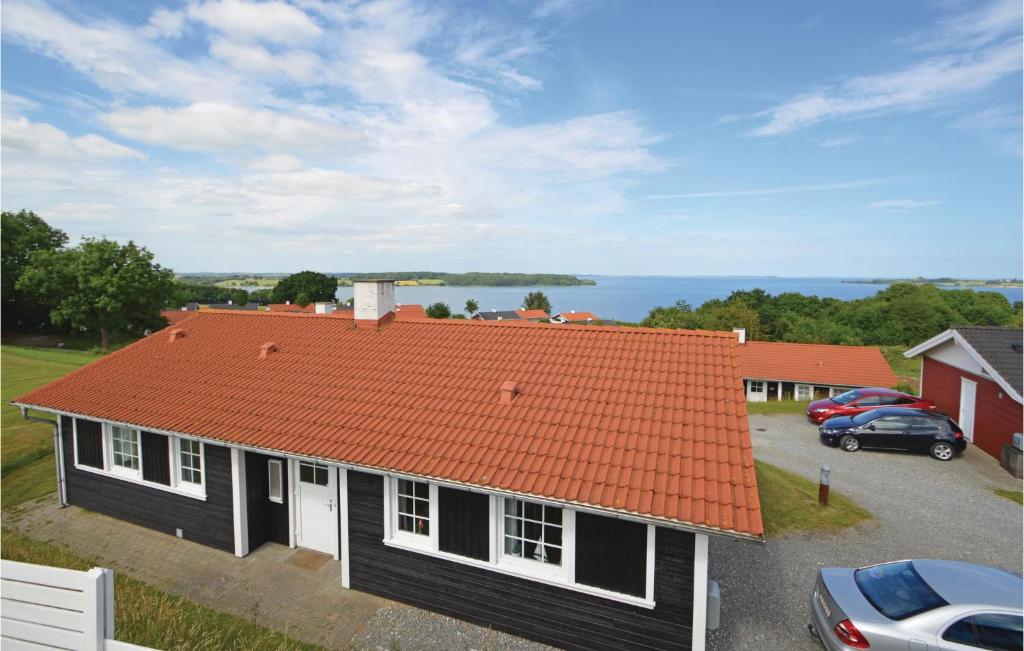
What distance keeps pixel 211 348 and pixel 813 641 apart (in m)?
12.4

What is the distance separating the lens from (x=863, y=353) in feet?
98.9

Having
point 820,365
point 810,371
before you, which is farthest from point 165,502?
point 820,365

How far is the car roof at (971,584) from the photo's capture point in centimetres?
556

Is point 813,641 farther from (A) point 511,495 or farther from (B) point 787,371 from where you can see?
(B) point 787,371

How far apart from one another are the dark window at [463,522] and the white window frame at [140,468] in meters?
4.42

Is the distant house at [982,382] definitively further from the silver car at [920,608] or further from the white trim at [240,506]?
the white trim at [240,506]

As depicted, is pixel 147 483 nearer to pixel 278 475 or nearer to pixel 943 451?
pixel 278 475

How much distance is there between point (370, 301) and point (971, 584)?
35.1ft

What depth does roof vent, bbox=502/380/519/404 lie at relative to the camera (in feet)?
26.9

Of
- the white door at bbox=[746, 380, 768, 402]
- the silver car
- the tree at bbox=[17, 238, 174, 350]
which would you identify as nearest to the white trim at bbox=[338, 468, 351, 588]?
the silver car

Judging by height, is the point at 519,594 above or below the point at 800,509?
above

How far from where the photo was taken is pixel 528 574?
6844mm

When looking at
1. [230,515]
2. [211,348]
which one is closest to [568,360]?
[230,515]

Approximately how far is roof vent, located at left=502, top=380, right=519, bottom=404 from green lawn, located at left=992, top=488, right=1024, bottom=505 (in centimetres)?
1200
